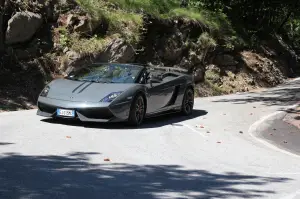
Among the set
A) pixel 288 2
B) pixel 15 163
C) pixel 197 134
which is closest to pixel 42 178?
pixel 15 163

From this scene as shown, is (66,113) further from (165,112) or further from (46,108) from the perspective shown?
(165,112)

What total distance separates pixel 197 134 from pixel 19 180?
5321 mm

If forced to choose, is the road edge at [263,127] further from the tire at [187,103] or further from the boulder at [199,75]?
the boulder at [199,75]

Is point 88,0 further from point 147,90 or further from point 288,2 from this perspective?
point 288,2

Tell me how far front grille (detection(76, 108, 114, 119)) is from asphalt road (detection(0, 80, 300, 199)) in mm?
239

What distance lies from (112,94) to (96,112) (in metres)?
0.54

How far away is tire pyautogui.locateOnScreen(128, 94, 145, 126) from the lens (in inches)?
421

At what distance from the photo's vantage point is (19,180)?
5.80 metres

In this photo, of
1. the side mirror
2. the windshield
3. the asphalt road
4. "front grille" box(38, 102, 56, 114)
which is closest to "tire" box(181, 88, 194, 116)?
the asphalt road

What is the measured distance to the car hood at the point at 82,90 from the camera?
10.4 m

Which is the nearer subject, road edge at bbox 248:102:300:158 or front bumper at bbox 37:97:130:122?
road edge at bbox 248:102:300:158

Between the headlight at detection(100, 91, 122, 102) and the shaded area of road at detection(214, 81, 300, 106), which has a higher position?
the headlight at detection(100, 91, 122, 102)

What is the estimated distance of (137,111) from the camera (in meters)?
10.9

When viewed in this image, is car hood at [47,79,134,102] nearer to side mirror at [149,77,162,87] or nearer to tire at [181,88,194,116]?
side mirror at [149,77,162,87]
